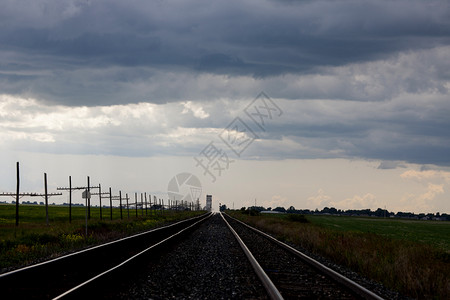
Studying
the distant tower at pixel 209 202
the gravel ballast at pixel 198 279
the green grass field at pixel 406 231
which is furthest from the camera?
the distant tower at pixel 209 202

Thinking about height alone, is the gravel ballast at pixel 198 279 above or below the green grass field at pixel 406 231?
above

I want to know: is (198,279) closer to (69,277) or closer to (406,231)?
(69,277)

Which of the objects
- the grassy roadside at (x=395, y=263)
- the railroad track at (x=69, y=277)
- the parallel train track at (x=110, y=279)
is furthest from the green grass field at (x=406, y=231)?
the railroad track at (x=69, y=277)

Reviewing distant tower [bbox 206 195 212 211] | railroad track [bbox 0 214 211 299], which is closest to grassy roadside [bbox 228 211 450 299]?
railroad track [bbox 0 214 211 299]

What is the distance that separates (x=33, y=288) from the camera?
9172mm

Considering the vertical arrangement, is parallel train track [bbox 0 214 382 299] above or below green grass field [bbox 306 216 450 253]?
above

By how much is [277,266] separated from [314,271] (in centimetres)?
136

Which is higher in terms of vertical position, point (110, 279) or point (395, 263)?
point (110, 279)

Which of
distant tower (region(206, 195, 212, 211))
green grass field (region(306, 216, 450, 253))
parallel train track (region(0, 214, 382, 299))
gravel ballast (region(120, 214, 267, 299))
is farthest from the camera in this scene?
distant tower (region(206, 195, 212, 211))

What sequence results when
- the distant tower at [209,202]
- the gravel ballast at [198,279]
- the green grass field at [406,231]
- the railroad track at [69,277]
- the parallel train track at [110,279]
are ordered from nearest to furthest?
1. the railroad track at [69,277]
2. the parallel train track at [110,279]
3. the gravel ballast at [198,279]
4. the green grass field at [406,231]
5. the distant tower at [209,202]

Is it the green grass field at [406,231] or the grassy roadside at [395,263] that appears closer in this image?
the grassy roadside at [395,263]

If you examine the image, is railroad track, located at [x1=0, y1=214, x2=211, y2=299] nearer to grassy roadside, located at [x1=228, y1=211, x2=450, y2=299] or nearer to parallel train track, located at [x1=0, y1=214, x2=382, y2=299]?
parallel train track, located at [x1=0, y1=214, x2=382, y2=299]

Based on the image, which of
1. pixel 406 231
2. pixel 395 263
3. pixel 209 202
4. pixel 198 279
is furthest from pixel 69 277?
pixel 209 202

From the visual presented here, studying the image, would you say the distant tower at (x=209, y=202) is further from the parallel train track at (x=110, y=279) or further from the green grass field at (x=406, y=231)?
the parallel train track at (x=110, y=279)
